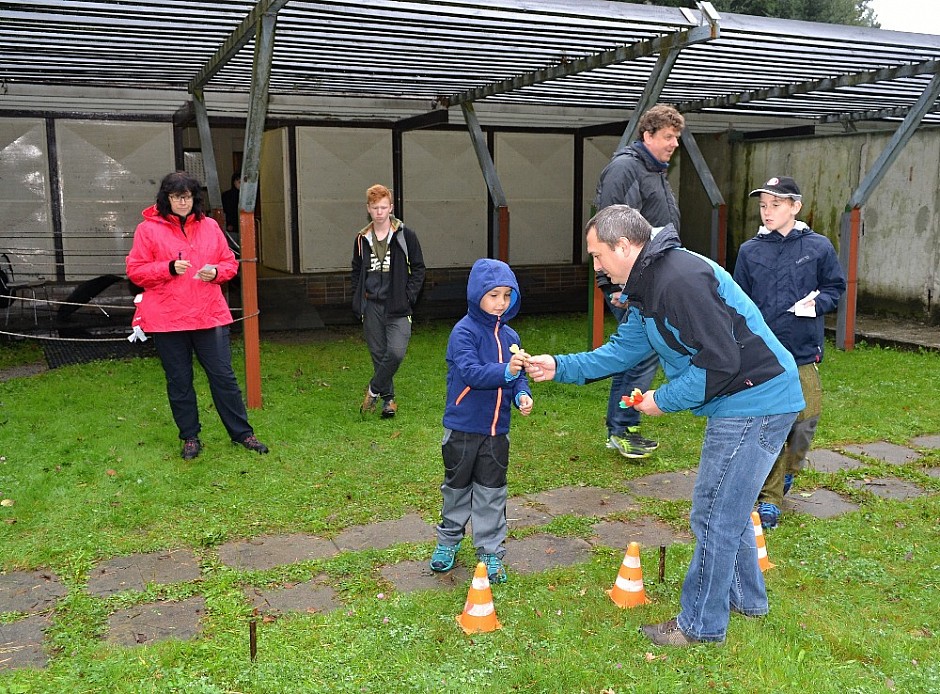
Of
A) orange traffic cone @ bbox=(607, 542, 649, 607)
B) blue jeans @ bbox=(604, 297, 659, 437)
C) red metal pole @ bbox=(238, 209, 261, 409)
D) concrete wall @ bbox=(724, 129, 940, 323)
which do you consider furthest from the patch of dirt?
concrete wall @ bbox=(724, 129, 940, 323)

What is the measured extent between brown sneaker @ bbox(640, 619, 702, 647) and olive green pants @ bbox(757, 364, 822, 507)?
162cm

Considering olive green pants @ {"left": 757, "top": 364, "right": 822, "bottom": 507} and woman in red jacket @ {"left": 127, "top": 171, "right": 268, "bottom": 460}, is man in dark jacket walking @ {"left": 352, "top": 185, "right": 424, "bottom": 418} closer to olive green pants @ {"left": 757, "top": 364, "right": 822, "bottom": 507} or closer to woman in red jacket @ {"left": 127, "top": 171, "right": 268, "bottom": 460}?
woman in red jacket @ {"left": 127, "top": 171, "right": 268, "bottom": 460}

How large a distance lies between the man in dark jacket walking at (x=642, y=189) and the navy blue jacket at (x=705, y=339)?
2117 mm

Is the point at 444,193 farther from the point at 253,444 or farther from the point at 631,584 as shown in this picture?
the point at 631,584

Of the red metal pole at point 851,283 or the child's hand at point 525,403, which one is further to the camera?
the red metal pole at point 851,283

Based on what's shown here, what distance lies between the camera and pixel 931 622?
3855 mm

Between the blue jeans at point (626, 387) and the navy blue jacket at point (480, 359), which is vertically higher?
the navy blue jacket at point (480, 359)

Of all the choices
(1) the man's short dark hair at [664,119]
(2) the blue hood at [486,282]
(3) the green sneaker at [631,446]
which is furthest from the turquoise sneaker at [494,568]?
(1) the man's short dark hair at [664,119]

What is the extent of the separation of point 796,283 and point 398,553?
2765 mm

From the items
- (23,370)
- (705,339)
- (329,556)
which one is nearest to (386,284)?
(329,556)

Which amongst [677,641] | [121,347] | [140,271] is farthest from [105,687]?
[121,347]

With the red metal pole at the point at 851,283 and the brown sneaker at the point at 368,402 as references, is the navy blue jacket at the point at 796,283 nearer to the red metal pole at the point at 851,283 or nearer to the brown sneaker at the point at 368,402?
the brown sneaker at the point at 368,402

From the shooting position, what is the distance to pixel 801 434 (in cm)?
520

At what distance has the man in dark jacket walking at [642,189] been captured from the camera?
5.71m
